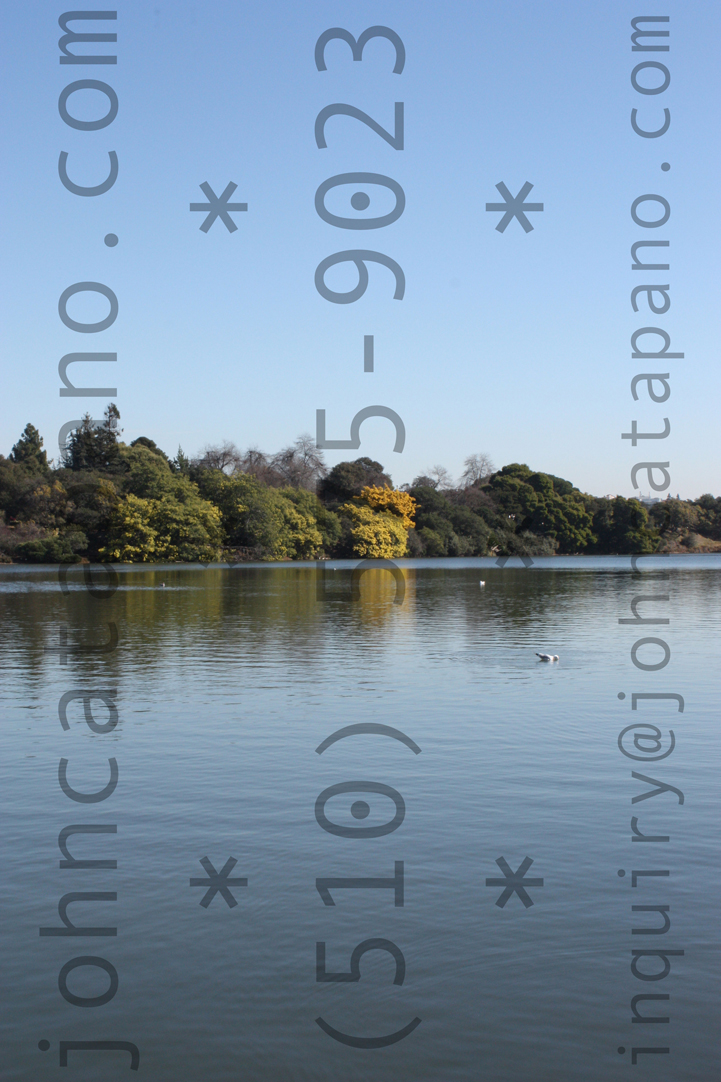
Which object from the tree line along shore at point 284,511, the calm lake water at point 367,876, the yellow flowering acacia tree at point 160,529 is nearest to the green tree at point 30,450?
the tree line along shore at point 284,511

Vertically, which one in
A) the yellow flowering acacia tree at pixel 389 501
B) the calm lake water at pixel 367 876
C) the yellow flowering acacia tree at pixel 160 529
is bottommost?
the calm lake water at pixel 367 876

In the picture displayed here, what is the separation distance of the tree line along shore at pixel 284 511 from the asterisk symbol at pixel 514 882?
7741cm

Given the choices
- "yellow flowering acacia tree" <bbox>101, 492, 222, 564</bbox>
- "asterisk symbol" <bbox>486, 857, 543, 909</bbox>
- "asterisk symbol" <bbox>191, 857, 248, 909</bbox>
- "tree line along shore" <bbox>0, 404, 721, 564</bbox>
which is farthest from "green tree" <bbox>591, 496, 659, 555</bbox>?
"asterisk symbol" <bbox>191, 857, 248, 909</bbox>

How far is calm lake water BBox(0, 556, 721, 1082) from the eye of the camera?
5.82 m

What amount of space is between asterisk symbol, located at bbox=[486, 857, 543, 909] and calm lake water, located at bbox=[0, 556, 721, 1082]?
0.23 feet

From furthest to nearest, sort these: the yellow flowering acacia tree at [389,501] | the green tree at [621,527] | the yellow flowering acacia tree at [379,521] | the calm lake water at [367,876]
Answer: the green tree at [621,527] < the yellow flowering acacia tree at [389,501] < the yellow flowering acacia tree at [379,521] < the calm lake water at [367,876]

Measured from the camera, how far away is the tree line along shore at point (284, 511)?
85.9m

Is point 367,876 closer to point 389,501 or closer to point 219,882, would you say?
point 219,882

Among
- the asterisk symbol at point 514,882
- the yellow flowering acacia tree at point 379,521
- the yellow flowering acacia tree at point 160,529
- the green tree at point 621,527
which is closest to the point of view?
the asterisk symbol at point 514,882

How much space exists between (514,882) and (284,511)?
87206mm

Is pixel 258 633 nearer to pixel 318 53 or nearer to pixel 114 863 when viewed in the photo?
pixel 318 53

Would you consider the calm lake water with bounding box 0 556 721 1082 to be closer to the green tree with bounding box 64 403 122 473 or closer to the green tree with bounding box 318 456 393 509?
the green tree with bounding box 64 403 122 473

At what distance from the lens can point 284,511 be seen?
311 feet

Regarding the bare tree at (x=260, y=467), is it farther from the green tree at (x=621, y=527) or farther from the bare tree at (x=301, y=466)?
the green tree at (x=621, y=527)
